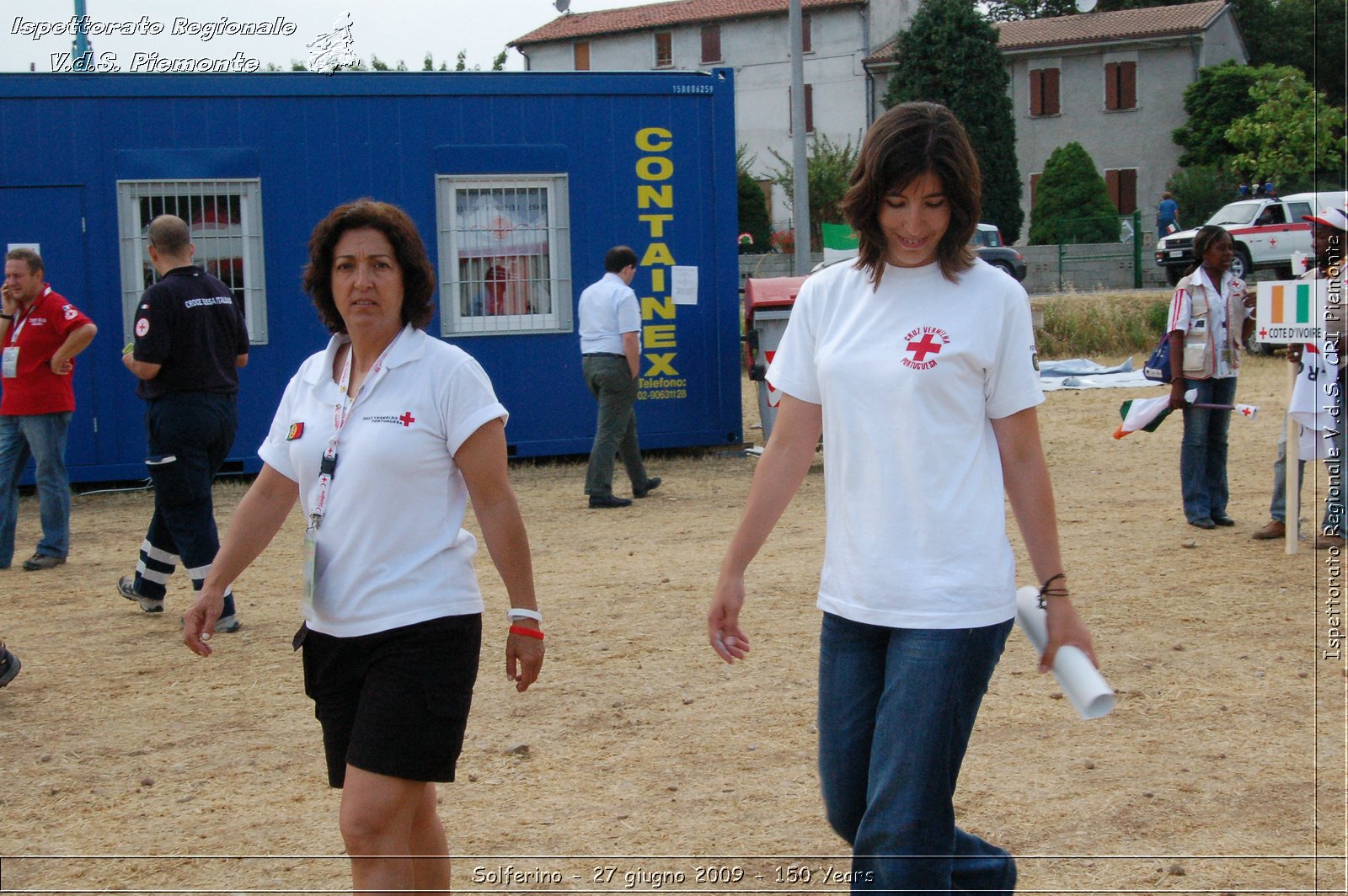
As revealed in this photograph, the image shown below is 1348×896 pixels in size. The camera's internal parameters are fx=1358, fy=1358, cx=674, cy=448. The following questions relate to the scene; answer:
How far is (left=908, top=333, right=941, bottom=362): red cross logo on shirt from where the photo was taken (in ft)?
9.09

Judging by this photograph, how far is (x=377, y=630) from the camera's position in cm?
301

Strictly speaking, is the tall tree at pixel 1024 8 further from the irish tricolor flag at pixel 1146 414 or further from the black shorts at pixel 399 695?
the black shorts at pixel 399 695

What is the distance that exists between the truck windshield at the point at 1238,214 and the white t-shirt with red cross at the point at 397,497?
92.2ft

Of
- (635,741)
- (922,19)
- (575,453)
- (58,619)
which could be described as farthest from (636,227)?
(922,19)

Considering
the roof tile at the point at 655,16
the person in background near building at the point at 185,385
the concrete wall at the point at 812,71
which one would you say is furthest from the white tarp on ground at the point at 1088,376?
the roof tile at the point at 655,16

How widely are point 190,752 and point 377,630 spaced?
7.78ft

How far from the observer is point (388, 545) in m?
3.03

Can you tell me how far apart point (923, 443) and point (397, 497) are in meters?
1.16

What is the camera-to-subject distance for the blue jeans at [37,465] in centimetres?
841

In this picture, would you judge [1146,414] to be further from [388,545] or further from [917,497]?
[388,545]

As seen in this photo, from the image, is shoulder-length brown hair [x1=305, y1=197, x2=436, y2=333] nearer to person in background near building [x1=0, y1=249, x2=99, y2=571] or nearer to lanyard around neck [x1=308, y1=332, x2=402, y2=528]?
lanyard around neck [x1=308, y1=332, x2=402, y2=528]

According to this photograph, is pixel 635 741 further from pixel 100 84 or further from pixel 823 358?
pixel 100 84

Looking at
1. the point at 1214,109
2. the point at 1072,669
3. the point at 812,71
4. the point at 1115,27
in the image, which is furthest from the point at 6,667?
the point at 812,71

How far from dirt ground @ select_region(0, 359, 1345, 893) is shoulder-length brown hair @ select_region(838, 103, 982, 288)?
1.82m
